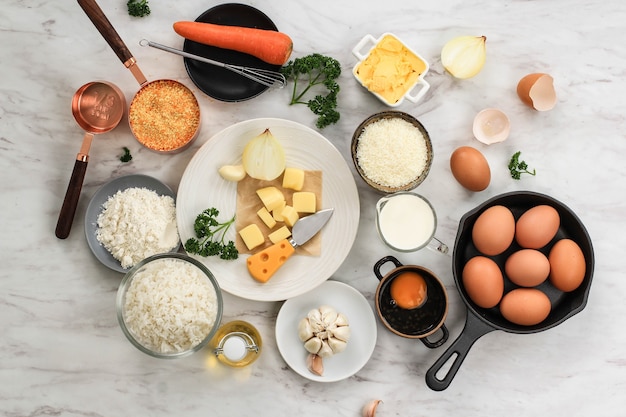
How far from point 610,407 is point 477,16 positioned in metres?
Result: 1.21

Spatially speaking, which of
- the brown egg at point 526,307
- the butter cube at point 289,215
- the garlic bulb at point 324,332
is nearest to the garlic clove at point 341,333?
the garlic bulb at point 324,332

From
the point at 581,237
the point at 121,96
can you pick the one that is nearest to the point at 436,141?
the point at 581,237

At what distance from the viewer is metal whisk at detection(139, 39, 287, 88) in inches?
62.3

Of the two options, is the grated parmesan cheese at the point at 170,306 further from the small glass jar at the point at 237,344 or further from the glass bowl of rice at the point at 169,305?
the small glass jar at the point at 237,344

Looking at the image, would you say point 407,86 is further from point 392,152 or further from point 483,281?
point 483,281

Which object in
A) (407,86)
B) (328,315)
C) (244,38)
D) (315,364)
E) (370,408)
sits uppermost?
(244,38)

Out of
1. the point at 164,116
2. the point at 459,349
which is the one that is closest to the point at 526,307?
the point at 459,349

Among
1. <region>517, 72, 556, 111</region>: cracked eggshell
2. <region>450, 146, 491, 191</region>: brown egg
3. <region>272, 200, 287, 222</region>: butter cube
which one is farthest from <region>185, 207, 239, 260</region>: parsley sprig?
<region>517, 72, 556, 111</region>: cracked eggshell

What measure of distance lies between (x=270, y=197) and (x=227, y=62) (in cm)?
41

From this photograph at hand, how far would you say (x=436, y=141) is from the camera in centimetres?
169

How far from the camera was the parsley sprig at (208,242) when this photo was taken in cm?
156

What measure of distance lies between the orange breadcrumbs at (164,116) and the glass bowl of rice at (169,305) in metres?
0.33

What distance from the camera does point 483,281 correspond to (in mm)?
1515

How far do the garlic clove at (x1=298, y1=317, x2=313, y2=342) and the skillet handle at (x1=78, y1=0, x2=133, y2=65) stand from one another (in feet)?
2.80
